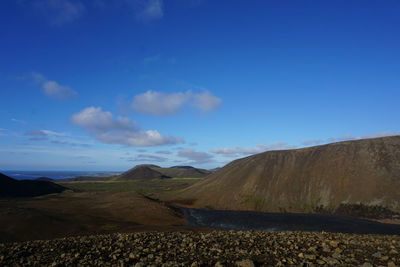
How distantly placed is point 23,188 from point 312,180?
4622 inches

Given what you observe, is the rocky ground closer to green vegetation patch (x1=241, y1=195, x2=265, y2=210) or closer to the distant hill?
green vegetation patch (x1=241, y1=195, x2=265, y2=210)

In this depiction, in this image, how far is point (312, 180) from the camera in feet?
265

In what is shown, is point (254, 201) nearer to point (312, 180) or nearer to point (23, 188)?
point (312, 180)

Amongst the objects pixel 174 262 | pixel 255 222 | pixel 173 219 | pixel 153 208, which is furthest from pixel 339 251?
pixel 153 208

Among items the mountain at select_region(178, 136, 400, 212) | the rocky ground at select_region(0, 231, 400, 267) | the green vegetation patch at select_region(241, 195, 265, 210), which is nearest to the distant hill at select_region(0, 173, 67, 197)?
the mountain at select_region(178, 136, 400, 212)

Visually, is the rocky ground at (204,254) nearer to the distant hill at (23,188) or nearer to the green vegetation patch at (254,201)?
the green vegetation patch at (254,201)

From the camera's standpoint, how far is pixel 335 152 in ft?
292

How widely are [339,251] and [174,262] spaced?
919cm

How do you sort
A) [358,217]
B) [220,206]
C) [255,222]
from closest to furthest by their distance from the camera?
[255,222], [358,217], [220,206]

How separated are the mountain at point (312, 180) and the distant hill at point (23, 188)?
67701mm

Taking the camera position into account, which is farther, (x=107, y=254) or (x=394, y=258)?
(x=107, y=254)

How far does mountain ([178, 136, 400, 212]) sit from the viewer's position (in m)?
70.1

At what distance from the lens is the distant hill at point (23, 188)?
10856 centimetres

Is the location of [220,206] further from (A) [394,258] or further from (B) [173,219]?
(A) [394,258]
